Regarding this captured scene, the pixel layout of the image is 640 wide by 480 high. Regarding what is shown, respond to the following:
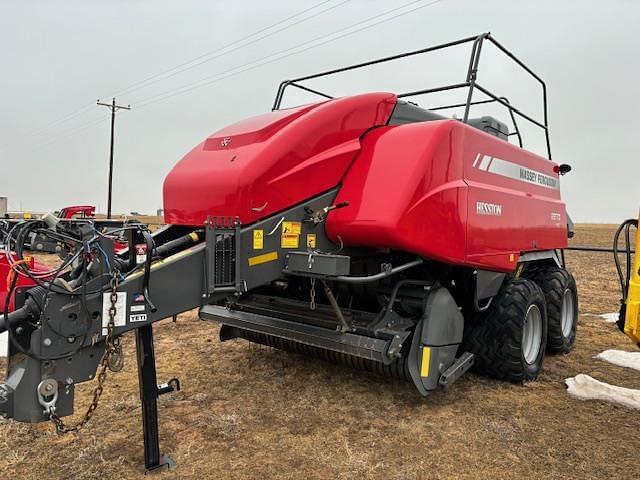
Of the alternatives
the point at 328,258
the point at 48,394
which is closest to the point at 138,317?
the point at 48,394

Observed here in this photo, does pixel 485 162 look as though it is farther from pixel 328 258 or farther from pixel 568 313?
pixel 568 313

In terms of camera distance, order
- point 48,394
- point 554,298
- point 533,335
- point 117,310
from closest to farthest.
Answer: point 48,394, point 117,310, point 533,335, point 554,298

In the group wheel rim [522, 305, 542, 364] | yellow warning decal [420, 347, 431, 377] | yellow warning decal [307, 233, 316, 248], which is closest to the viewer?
yellow warning decal [307, 233, 316, 248]

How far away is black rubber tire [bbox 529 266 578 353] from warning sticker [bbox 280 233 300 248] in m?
3.18

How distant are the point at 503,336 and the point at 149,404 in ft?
9.10

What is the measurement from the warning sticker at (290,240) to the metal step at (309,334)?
78cm

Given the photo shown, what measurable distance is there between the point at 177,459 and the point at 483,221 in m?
2.60

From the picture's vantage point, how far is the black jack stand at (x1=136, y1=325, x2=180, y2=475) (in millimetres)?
2877

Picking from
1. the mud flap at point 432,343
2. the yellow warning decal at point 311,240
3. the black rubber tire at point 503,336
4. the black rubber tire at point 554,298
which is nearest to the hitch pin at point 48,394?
the yellow warning decal at point 311,240

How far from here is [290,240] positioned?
127 inches

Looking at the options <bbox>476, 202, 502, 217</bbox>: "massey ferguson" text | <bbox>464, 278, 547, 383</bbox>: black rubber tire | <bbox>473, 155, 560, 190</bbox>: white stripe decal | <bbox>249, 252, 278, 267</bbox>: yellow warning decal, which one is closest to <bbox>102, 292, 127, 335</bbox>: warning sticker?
<bbox>249, 252, 278, 267</bbox>: yellow warning decal

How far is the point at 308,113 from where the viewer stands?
3.32m

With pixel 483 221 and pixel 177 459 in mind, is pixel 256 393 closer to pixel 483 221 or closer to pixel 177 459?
pixel 177 459

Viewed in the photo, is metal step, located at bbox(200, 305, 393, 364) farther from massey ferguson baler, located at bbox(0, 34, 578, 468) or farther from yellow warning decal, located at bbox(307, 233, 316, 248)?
yellow warning decal, located at bbox(307, 233, 316, 248)
